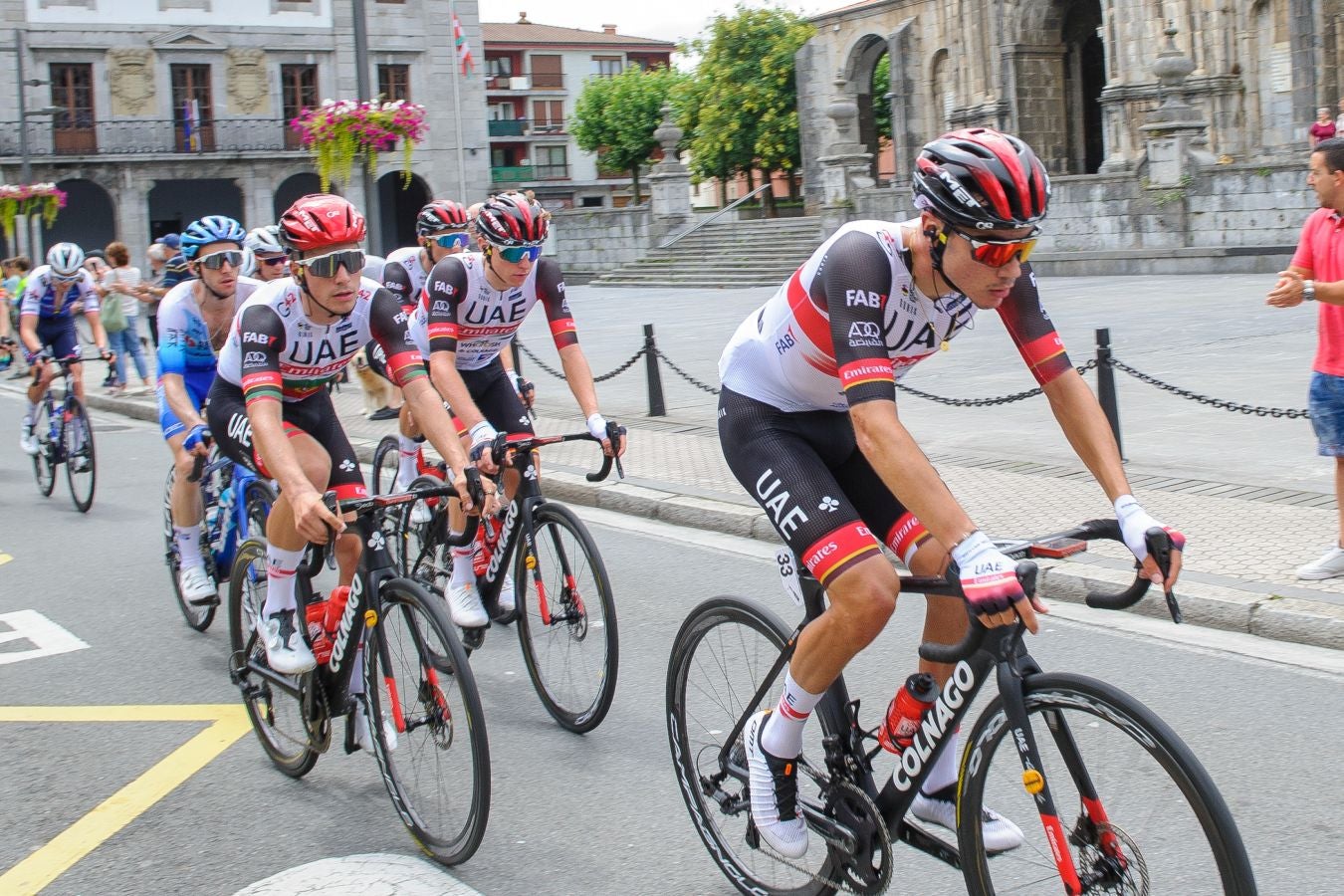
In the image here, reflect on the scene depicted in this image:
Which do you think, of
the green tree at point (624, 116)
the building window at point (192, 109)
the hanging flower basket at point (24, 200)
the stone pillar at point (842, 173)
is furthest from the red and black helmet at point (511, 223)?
the green tree at point (624, 116)

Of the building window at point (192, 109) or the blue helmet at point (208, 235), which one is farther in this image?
the building window at point (192, 109)

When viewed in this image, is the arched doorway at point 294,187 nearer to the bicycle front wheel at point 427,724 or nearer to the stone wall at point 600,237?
the stone wall at point 600,237

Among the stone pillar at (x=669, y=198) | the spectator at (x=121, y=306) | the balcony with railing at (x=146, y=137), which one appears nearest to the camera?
the spectator at (x=121, y=306)

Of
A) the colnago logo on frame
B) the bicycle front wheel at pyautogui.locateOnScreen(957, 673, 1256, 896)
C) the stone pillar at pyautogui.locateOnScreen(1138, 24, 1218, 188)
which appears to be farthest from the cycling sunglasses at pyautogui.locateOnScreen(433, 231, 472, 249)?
the stone pillar at pyautogui.locateOnScreen(1138, 24, 1218, 188)

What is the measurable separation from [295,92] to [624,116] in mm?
29081

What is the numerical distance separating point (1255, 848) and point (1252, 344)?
487 inches

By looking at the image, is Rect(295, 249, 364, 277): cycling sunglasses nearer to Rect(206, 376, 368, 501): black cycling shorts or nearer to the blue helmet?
Rect(206, 376, 368, 501): black cycling shorts

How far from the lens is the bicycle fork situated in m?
2.84

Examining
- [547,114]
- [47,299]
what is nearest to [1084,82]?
[47,299]

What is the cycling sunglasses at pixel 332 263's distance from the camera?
476cm

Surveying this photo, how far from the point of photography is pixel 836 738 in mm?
3541

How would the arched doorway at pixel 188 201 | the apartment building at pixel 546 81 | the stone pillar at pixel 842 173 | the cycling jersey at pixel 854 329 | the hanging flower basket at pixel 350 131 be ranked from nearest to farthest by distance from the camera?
the cycling jersey at pixel 854 329, the hanging flower basket at pixel 350 131, the stone pillar at pixel 842 173, the arched doorway at pixel 188 201, the apartment building at pixel 546 81

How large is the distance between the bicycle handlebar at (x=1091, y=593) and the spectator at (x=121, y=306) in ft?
56.4

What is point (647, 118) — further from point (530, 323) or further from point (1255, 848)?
point (1255, 848)
